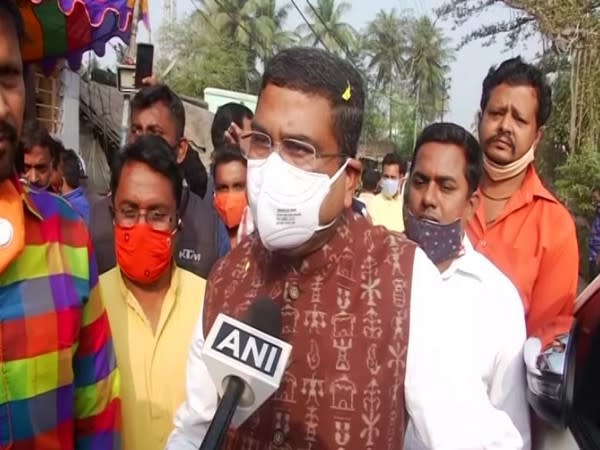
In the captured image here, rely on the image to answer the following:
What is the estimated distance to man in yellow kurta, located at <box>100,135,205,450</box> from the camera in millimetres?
2334

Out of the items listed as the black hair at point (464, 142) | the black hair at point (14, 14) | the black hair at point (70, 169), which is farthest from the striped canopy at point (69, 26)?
the black hair at point (464, 142)

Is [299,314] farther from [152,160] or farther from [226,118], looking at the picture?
[226,118]

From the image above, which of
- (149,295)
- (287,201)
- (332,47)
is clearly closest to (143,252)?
(149,295)

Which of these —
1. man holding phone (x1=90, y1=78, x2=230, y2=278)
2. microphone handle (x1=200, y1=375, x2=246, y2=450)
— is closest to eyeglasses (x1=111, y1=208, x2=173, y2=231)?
man holding phone (x1=90, y1=78, x2=230, y2=278)

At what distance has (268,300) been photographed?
1511 mm

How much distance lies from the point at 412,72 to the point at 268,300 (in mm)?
53417

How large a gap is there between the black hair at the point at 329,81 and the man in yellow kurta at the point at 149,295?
103 cm

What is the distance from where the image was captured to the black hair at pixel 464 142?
2.69 metres

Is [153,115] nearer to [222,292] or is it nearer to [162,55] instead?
[222,292]

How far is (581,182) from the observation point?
14.8 metres

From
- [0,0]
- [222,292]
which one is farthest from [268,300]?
[0,0]

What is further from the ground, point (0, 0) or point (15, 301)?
point (0, 0)

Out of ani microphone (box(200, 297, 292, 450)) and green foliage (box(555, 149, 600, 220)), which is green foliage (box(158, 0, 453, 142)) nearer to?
green foliage (box(555, 149, 600, 220))

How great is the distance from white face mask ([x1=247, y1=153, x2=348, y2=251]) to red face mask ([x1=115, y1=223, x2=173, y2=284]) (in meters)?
0.97
